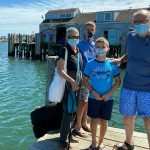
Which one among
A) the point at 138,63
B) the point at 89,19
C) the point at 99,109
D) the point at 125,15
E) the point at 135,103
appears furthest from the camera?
the point at 89,19

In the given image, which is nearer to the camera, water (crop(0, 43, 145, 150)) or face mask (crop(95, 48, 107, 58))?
face mask (crop(95, 48, 107, 58))

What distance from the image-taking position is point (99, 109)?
509 centimetres

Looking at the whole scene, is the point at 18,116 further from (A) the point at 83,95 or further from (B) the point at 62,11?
(B) the point at 62,11

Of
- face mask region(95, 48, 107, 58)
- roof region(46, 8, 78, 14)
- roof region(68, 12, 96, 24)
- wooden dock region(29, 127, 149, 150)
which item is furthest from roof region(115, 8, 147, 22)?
face mask region(95, 48, 107, 58)

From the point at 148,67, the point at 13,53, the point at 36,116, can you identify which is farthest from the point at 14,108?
the point at 13,53

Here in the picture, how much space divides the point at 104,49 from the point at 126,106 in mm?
865

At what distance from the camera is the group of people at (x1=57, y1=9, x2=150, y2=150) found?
182 inches

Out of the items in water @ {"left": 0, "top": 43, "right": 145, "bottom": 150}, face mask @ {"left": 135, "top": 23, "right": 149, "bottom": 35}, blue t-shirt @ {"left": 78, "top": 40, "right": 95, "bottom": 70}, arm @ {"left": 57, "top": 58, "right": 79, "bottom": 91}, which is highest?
face mask @ {"left": 135, "top": 23, "right": 149, "bottom": 35}

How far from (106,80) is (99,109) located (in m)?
0.44

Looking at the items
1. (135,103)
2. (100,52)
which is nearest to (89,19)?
(100,52)

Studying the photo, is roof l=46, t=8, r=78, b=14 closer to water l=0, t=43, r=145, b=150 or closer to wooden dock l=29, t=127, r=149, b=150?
water l=0, t=43, r=145, b=150

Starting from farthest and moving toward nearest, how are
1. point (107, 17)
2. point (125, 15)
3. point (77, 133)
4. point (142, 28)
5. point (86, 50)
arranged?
point (107, 17) < point (125, 15) < point (77, 133) < point (86, 50) < point (142, 28)

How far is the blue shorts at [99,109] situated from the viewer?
505 cm

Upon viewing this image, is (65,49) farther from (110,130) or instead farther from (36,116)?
(110,130)
